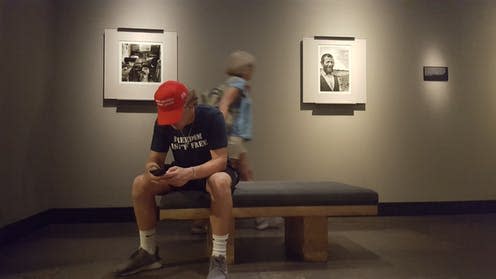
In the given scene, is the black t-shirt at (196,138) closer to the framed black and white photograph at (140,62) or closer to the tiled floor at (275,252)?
the tiled floor at (275,252)

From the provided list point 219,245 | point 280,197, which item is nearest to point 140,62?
point 280,197

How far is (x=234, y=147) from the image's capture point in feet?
9.46

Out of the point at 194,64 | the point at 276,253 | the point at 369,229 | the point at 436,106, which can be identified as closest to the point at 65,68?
the point at 194,64

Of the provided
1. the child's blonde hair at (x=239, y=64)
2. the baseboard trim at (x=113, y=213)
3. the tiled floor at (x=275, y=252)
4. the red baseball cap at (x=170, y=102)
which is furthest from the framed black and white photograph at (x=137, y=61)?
the red baseball cap at (x=170, y=102)

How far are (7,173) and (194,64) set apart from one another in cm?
180

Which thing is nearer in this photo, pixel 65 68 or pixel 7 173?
pixel 7 173

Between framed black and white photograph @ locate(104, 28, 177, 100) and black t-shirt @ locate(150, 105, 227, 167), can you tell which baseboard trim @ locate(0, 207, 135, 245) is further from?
black t-shirt @ locate(150, 105, 227, 167)

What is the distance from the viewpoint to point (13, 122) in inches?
115

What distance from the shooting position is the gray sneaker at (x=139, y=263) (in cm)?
216

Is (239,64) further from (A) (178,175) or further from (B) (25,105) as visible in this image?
(B) (25,105)

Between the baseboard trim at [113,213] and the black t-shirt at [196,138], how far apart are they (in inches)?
59.1

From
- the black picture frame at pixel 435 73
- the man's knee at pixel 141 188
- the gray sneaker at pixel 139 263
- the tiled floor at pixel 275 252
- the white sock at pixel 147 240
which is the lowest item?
the tiled floor at pixel 275 252

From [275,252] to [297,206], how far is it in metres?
0.49

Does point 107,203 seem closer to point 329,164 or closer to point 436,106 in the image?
point 329,164
